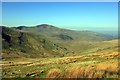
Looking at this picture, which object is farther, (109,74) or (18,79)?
(18,79)

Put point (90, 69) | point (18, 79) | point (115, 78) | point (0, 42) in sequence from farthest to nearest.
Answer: point (0, 42) < point (18, 79) < point (90, 69) < point (115, 78)

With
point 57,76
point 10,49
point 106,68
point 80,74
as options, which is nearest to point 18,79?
point 57,76

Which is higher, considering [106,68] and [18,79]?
[106,68]

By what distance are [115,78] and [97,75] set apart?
1.41 metres

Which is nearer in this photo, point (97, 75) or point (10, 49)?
point (97, 75)

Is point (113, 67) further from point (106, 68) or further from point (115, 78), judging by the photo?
point (115, 78)

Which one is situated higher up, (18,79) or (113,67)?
(113,67)

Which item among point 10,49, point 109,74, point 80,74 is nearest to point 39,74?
point 80,74

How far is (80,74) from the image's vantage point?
717 inches

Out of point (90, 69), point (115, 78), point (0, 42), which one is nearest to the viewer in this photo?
point (115, 78)

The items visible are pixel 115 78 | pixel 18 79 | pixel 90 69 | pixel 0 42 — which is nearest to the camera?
pixel 115 78

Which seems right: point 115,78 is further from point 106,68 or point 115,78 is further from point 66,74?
point 66,74

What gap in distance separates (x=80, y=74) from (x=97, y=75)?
136 cm

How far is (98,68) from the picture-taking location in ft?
65.4
